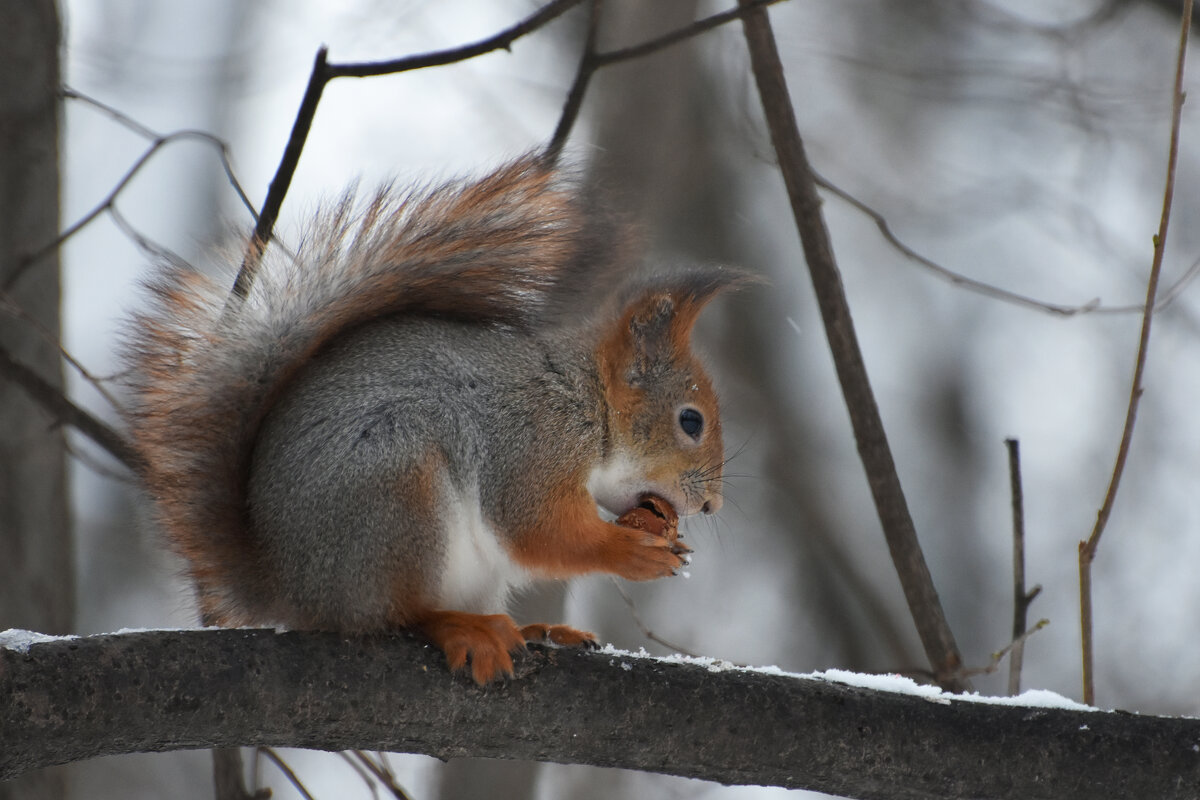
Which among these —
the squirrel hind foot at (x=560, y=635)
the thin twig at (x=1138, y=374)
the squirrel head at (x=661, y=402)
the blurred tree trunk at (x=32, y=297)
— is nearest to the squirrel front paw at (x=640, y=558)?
the squirrel hind foot at (x=560, y=635)

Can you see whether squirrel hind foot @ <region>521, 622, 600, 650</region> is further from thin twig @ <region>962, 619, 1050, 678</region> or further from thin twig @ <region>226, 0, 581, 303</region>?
thin twig @ <region>226, 0, 581, 303</region>

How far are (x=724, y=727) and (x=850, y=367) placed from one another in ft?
2.79

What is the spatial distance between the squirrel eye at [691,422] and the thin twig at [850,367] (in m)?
0.31

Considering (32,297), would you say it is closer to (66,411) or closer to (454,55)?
(66,411)

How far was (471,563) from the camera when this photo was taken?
1.95 metres

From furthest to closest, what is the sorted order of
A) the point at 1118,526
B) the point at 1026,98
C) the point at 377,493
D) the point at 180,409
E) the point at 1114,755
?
the point at 1118,526 < the point at 1026,98 < the point at 180,409 < the point at 377,493 < the point at 1114,755

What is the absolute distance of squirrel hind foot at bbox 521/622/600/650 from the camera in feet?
6.58

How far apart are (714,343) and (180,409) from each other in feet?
13.2

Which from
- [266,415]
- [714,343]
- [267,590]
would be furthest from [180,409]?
[714,343]

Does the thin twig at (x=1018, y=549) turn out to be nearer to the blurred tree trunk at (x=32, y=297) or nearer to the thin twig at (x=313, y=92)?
the thin twig at (x=313, y=92)

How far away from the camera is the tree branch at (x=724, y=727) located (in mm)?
1556

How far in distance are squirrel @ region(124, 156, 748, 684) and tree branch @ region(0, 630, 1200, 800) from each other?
8 cm

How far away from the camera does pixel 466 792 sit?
319cm

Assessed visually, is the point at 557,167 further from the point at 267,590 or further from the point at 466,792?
the point at 466,792
